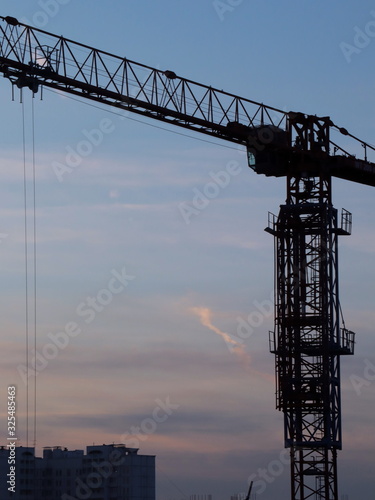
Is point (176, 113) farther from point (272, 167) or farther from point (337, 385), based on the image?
point (337, 385)

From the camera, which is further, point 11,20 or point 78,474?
point 78,474

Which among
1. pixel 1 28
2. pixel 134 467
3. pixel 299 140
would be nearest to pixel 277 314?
pixel 299 140

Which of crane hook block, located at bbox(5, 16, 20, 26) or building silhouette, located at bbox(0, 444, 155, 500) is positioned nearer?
crane hook block, located at bbox(5, 16, 20, 26)

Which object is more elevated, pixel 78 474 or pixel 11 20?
pixel 11 20

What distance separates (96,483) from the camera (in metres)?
152

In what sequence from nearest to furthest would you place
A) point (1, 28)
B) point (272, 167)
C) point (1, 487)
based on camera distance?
point (1, 28) < point (272, 167) < point (1, 487)

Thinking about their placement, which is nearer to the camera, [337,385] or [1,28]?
[1,28]

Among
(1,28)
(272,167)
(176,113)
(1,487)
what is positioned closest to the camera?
(1,28)

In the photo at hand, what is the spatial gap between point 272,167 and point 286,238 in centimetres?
608

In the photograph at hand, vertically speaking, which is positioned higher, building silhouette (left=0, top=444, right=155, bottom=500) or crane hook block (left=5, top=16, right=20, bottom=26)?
crane hook block (left=5, top=16, right=20, bottom=26)

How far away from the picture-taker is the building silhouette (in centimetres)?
15112

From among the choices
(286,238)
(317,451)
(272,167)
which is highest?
(272,167)

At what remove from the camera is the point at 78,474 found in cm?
15438

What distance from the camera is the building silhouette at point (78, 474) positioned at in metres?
151
